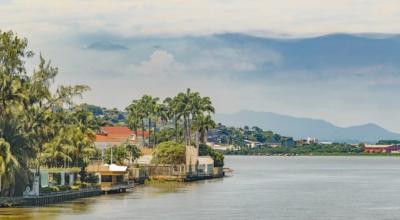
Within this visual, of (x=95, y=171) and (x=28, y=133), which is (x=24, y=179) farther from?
(x=95, y=171)

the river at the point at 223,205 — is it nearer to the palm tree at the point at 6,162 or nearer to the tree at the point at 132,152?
the palm tree at the point at 6,162

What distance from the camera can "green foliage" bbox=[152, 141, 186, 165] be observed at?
577 ft

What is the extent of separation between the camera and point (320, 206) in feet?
368

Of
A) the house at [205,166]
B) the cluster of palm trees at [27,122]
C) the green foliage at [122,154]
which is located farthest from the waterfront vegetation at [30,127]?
the house at [205,166]

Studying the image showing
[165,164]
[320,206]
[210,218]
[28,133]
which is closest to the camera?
[210,218]

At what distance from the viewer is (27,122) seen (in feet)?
338

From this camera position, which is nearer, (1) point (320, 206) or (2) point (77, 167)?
(1) point (320, 206)

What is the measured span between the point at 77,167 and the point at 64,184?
579cm

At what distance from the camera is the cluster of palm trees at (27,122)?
3723 inches

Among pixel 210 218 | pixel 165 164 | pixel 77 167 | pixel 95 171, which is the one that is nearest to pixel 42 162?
pixel 77 167

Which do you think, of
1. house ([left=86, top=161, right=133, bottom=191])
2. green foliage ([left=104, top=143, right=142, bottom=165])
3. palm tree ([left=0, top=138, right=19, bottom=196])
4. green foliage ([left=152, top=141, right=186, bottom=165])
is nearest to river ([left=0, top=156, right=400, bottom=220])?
house ([left=86, top=161, right=133, bottom=191])

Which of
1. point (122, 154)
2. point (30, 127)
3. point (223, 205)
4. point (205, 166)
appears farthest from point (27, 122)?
point (205, 166)

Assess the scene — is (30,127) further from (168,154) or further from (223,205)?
(168,154)

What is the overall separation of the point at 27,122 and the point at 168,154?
74460 mm
